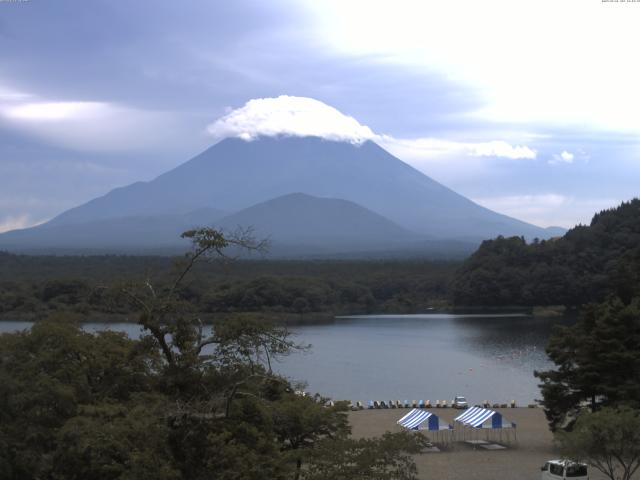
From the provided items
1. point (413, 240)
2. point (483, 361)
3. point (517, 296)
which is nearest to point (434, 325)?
point (517, 296)

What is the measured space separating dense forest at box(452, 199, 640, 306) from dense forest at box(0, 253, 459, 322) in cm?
407

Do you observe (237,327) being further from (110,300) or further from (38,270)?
(38,270)

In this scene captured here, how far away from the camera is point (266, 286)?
52.0m

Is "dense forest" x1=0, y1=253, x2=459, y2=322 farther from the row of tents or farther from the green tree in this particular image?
the green tree

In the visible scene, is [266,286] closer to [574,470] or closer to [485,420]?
[485,420]

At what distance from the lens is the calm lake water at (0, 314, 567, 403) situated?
25.4m

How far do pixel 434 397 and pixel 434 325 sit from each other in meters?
A: 22.0

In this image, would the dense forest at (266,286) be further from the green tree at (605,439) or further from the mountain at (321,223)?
the mountain at (321,223)

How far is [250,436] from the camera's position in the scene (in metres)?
6.83

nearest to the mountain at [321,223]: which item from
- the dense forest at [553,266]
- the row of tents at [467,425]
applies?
the dense forest at [553,266]

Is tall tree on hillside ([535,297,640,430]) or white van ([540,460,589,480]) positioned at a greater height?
tall tree on hillside ([535,297,640,430])

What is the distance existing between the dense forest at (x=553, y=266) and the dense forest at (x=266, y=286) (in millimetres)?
4066

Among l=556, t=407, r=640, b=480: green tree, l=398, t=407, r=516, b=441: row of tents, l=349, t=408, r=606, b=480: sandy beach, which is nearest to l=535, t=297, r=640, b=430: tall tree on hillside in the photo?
l=349, t=408, r=606, b=480: sandy beach

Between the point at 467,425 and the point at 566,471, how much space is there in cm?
465
